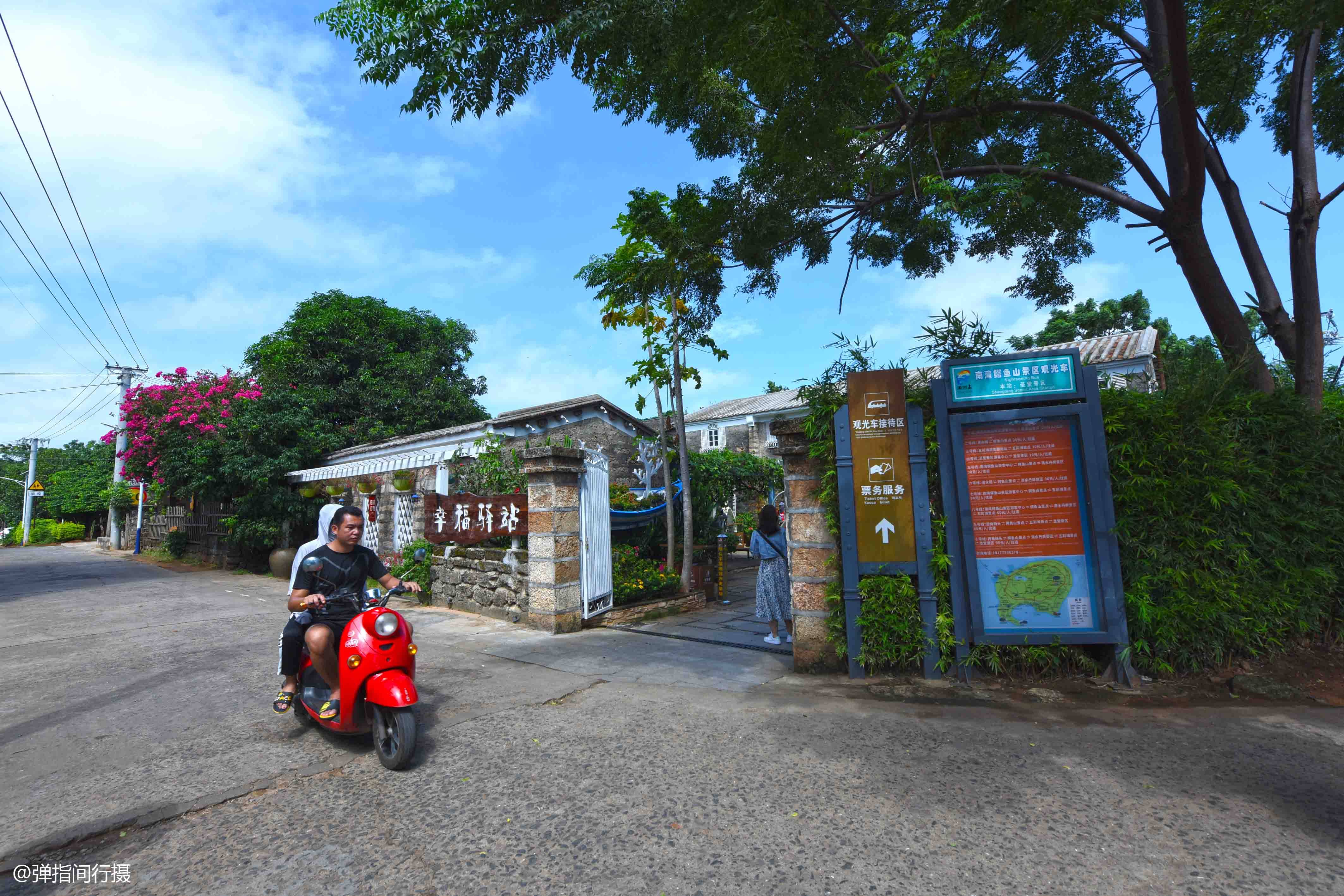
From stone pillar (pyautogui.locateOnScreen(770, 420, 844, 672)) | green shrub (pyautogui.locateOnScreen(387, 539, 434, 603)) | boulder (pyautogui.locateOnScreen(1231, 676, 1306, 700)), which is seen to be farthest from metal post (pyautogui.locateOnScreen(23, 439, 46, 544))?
boulder (pyautogui.locateOnScreen(1231, 676, 1306, 700))

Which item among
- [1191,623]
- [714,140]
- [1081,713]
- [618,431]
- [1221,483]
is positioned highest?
[714,140]

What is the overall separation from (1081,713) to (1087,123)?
203 inches

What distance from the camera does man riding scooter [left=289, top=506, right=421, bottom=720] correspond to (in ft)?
12.7

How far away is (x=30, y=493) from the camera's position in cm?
3634

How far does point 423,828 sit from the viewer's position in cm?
292

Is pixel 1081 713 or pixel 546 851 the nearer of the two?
pixel 546 851

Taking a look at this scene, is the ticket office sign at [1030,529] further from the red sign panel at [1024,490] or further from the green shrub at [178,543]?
the green shrub at [178,543]

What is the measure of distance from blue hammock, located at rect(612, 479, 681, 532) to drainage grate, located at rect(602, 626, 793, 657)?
1756 millimetres

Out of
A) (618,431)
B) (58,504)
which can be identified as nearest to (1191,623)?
(618,431)

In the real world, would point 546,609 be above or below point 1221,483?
below

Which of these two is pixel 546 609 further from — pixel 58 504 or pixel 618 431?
pixel 58 504

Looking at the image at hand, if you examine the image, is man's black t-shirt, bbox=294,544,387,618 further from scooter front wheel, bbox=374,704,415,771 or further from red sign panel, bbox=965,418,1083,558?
red sign panel, bbox=965,418,1083,558

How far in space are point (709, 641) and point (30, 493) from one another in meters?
46.5

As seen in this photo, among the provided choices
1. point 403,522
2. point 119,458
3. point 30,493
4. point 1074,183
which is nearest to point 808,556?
point 1074,183
